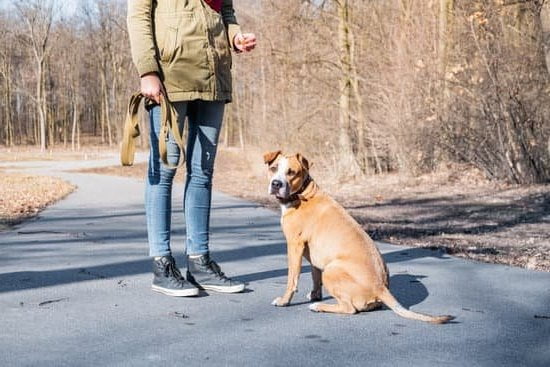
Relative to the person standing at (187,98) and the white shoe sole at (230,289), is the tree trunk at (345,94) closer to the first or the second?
the person standing at (187,98)

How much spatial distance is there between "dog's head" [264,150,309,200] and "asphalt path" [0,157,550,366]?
2.34ft

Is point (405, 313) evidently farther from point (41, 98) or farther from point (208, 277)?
point (41, 98)

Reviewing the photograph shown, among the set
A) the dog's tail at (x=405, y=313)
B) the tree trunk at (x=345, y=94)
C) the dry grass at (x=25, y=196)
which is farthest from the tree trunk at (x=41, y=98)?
the dog's tail at (x=405, y=313)

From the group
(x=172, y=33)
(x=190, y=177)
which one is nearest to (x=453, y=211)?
(x=190, y=177)

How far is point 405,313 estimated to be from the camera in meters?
3.81

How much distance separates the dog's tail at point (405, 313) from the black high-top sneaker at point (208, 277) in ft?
3.49

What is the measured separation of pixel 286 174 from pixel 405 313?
46.0 inches

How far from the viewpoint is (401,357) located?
3180 millimetres

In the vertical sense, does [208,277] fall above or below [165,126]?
below

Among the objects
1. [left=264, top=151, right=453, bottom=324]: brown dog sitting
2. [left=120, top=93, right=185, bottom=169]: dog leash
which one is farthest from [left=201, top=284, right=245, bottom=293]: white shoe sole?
[left=120, top=93, right=185, bottom=169]: dog leash

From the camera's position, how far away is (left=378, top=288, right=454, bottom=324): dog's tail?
3.72 meters

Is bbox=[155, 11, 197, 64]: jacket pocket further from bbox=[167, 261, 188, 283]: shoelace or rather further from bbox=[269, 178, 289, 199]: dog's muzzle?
bbox=[167, 261, 188, 283]: shoelace

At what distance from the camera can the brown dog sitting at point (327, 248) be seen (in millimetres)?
3904

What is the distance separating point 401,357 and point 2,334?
6.46 feet
